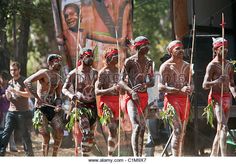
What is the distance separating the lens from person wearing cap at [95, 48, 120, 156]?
12188 millimetres


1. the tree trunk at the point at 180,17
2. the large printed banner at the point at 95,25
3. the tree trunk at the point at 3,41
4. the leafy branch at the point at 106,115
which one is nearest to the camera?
the leafy branch at the point at 106,115

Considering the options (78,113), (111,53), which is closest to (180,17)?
(111,53)

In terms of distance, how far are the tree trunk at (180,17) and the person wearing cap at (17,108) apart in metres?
2.87

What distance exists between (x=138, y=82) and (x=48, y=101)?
4.85 ft

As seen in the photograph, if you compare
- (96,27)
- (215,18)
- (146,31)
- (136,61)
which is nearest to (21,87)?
(96,27)

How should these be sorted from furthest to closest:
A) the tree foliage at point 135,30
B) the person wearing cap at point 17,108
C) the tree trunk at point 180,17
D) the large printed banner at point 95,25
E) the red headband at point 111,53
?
the tree foliage at point 135,30 → the tree trunk at point 180,17 → the person wearing cap at point 17,108 → the large printed banner at point 95,25 → the red headband at point 111,53

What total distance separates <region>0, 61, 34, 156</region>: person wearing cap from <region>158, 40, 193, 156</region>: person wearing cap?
2.93 metres

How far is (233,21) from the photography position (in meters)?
15.9

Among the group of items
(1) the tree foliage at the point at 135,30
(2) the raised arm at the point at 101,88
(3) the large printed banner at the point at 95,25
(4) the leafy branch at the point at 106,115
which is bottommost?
(4) the leafy branch at the point at 106,115

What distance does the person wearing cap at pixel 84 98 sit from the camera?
39.8 ft

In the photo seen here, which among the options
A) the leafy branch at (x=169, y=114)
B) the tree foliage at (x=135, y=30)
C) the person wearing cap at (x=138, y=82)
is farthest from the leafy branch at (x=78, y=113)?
the tree foliage at (x=135, y=30)

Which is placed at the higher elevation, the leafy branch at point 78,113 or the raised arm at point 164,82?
the raised arm at point 164,82

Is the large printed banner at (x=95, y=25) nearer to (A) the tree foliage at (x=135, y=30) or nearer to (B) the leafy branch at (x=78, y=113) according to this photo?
(B) the leafy branch at (x=78, y=113)

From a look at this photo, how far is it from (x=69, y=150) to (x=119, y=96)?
143 inches
